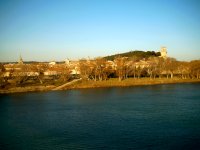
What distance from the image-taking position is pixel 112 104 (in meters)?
43.6

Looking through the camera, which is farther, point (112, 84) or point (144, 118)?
point (112, 84)

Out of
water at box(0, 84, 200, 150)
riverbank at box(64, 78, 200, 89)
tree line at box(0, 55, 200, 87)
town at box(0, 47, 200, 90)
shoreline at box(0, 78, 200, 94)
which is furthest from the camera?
tree line at box(0, 55, 200, 87)

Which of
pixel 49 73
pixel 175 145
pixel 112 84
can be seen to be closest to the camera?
pixel 175 145

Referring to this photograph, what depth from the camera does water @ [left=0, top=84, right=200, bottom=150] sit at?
80.2 feet

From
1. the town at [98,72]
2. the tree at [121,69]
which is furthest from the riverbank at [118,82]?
the town at [98,72]

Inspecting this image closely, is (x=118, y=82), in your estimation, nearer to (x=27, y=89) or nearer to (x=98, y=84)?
(x=98, y=84)

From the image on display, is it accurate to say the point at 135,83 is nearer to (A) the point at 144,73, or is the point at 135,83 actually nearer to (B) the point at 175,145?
(A) the point at 144,73

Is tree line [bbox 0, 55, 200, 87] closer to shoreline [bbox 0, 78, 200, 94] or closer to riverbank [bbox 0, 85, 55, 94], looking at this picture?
shoreline [bbox 0, 78, 200, 94]

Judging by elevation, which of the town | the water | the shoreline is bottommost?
the water

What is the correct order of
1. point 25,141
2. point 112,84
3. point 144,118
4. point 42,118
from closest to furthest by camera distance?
point 25,141 < point 144,118 < point 42,118 < point 112,84

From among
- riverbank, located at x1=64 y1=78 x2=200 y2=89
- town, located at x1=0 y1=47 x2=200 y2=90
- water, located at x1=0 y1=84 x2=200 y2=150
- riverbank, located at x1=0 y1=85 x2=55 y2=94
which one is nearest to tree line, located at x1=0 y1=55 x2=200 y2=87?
town, located at x1=0 y1=47 x2=200 y2=90

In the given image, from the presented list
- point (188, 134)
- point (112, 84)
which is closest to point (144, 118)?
point (188, 134)

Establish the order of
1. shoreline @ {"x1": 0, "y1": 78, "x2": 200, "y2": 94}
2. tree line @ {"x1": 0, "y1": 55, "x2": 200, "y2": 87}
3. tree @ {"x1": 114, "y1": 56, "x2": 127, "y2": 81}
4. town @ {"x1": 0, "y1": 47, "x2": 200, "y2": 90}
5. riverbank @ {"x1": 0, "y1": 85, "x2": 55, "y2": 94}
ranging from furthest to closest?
→ tree @ {"x1": 114, "y1": 56, "x2": 127, "y2": 81}
tree line @ {"x1": 0, "y1": 55, "x2": 200, "y2": 87}
town @ {"x1": 0, "y1": 47, "x2": 200, "y2": 90}
shoreline @ {"x1": 0, "y1": 78, "x2": 200, "y2": 94}
riverbank @ {"x1": 0, "y1": 85, "x2": 55, "y2": 94}

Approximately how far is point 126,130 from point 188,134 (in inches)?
215
